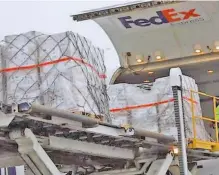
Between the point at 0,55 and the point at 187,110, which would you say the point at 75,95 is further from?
the point at 187,110

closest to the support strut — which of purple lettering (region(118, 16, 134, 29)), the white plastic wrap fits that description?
the white plastic wrap

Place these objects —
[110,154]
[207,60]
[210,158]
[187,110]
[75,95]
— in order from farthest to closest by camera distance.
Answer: [207,60] → [210,158] → [187,110] → [110,154] → [75,95]

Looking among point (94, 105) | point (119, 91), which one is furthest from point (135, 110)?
point (94, 105)

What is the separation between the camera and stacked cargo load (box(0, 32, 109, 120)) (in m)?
7.48

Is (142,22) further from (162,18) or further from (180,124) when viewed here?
(180,124)

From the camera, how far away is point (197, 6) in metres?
11.6

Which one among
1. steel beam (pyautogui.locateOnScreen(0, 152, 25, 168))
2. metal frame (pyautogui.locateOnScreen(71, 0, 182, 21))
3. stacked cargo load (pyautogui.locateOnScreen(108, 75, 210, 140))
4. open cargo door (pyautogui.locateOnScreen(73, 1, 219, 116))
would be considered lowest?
steel beam (pyautogui.locateOnScreen(0, 152, 25, 168))

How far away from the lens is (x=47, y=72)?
24.7 feet

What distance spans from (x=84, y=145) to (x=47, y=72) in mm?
1207

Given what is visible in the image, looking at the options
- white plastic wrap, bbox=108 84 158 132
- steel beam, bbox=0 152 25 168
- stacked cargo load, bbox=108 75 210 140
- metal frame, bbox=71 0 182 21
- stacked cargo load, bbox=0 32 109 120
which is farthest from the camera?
metal frame, bbox=71 0 182 21

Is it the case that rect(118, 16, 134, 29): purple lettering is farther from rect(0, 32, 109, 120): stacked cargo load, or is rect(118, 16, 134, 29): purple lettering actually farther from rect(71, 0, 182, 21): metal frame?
rect(0, 32, 109, 120): stacked cargo load

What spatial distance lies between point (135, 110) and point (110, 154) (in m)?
1.65

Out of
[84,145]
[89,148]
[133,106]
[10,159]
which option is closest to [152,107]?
[133,106]

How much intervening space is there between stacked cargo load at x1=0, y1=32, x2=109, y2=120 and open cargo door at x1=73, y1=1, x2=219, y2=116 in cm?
379
